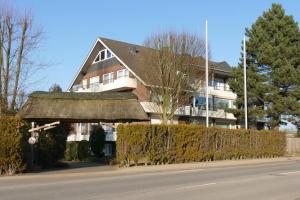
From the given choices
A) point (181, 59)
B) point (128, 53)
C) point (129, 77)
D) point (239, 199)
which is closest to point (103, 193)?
point (239, 199)

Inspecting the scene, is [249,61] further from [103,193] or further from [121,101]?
[103,193]

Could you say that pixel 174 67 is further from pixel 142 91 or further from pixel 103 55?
pixel 103 55

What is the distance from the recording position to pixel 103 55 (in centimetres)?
5797

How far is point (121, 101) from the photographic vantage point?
30.0m

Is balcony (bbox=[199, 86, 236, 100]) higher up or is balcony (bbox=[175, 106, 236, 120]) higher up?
balcony (bbox=[199, 86, 236, 100])

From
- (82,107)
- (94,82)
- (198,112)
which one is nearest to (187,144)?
(82,107)

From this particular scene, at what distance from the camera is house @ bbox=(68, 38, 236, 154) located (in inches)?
1937

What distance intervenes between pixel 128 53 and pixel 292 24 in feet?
63.2

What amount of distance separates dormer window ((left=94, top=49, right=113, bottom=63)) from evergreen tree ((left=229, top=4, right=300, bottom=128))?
1536cm

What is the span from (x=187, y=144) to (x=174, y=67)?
13.8 metres

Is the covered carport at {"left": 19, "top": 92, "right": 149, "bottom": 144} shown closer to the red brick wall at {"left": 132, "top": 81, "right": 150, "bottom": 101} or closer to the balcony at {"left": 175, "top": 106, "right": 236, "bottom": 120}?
the red brick wall at {"left": 132, "top": 81, "right": 150, "bottom": 101}

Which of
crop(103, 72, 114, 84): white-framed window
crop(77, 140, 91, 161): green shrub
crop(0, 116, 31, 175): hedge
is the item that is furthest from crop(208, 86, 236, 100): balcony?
crop(0, 116, 31, 175): hedge

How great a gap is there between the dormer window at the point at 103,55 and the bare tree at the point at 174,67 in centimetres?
1205

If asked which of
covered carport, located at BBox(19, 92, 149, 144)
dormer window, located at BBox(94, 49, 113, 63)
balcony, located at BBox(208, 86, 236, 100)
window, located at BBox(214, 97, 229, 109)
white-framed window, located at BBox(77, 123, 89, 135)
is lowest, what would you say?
white-framed window, located at BBox(77, 123, 89, 135)
